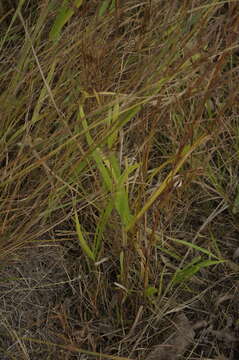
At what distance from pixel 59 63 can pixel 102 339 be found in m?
0.67

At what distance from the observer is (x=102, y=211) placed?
126 cm

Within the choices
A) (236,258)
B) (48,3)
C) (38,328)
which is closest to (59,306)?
(38,328)

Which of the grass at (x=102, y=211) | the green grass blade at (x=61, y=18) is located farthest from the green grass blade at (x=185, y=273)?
the green grass blade at (x=61, y=18)

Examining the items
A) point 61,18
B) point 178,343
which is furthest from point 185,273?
point 61,18

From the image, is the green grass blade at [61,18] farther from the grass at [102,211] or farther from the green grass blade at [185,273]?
the green grass blade at [185,273]

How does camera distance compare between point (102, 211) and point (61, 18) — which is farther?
point (61, 18)

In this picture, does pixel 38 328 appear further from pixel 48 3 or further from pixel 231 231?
pixel 48 3

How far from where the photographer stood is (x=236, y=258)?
1482mm

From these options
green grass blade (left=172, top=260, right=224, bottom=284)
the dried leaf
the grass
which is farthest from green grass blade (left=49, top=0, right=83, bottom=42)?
the dried leaf

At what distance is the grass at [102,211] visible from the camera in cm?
128

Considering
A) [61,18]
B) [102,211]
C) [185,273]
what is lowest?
[185,273]

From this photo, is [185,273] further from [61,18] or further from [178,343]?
[61,18]

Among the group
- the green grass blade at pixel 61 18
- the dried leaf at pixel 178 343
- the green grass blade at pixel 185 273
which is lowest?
the dried leaf at pixel 178 343

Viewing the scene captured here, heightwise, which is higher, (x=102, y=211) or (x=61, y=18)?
(x=61, y=18)
